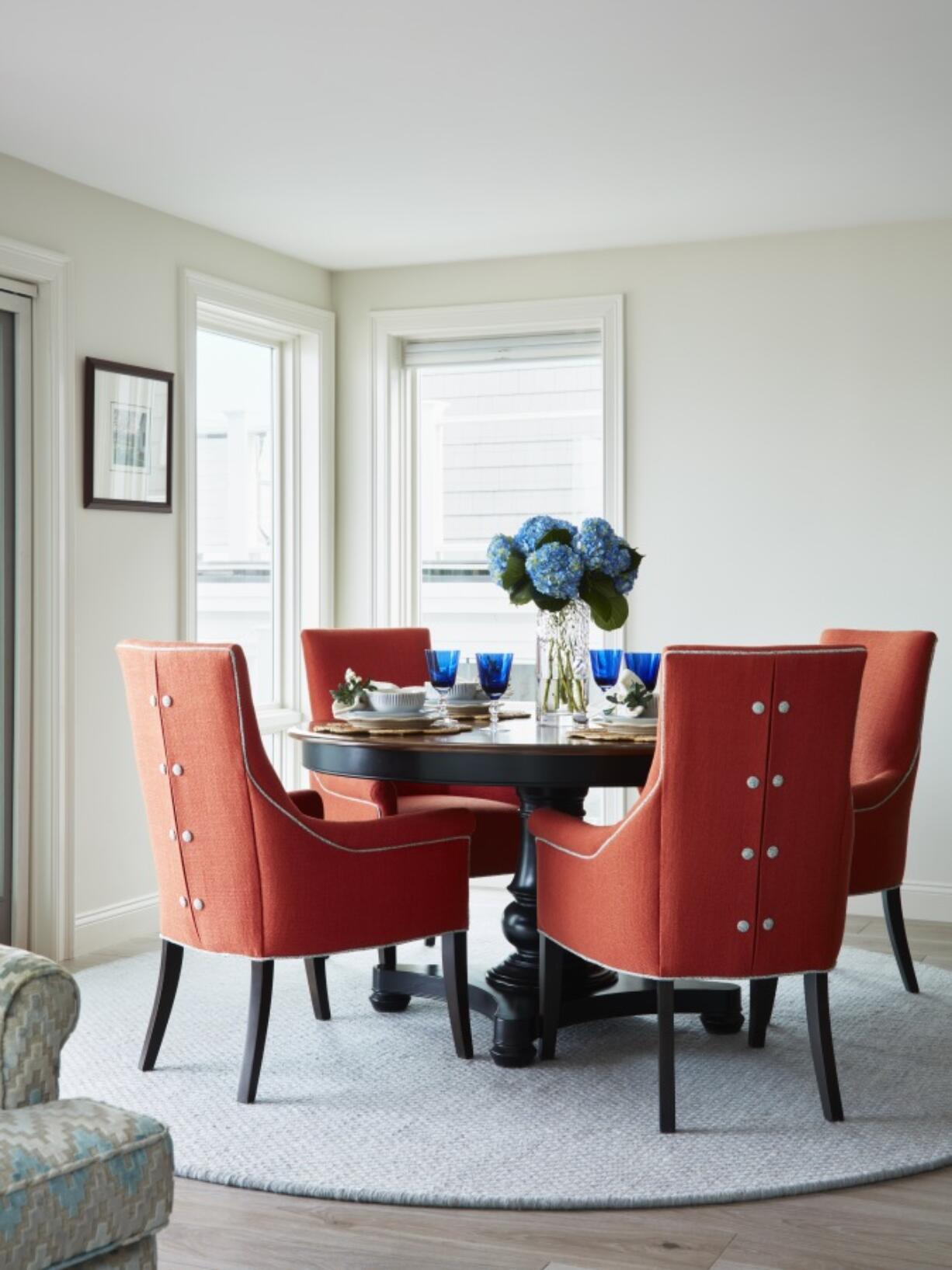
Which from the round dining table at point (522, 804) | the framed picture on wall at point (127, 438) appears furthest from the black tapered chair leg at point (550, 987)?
the framed picture on wall at point (127, 438)

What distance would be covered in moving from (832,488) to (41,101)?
2.95m

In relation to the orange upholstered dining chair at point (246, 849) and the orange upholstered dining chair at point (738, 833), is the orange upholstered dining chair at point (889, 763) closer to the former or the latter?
the orange upholstered dining chair at point (738, 833)

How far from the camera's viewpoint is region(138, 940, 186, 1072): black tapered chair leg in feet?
10.9

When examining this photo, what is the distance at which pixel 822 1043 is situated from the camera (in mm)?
2998

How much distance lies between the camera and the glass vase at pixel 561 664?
3725 millimetres

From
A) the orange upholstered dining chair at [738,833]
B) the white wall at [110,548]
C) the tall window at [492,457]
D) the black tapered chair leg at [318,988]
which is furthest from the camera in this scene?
the tall window at [492,457]

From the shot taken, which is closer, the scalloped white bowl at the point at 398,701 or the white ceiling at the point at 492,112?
the white ceiling at the point at 492,112

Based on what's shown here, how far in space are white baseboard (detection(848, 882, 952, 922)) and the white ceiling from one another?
2342 mm

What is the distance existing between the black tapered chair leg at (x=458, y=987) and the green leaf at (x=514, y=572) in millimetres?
881

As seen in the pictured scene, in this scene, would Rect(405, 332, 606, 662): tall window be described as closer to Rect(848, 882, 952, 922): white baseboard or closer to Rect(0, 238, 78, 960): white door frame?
Rect(848, 882, 952, 922): white baseboard

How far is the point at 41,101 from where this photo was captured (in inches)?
150

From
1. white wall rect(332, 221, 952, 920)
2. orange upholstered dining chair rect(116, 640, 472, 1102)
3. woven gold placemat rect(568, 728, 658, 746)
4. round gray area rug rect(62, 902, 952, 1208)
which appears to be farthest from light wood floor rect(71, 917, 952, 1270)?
white wall rect(332, 221, 952, 920)

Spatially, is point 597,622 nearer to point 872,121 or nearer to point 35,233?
point 872,121

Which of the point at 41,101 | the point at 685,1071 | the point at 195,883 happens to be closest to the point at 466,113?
the point at 41,101
